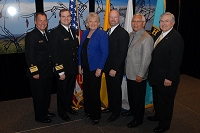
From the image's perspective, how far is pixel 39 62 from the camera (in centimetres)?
263

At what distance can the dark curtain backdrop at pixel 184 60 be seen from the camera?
371 centimetres

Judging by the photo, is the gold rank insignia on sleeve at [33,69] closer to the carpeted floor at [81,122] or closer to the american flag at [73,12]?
the carpeted floor at [81,122]

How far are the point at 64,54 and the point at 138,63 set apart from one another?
998 millimetres

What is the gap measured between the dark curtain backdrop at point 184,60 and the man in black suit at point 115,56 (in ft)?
5.60

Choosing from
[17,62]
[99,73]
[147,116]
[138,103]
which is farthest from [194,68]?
[17,62]

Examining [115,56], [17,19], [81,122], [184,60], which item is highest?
[17,19]

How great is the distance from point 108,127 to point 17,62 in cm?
213

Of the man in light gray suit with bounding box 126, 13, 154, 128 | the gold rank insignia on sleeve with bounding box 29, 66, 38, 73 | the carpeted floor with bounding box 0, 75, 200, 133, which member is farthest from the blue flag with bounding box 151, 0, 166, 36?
the gold rank insignia on sleeve with bounding box 29, 66, 38, 73

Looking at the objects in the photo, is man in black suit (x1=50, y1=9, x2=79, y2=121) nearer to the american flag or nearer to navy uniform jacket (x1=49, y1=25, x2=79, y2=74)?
navy uniform jacket (x1=49, y1=25, x2=79, y2=74)

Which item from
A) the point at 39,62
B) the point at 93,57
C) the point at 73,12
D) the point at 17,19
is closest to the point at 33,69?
the point at 39,62

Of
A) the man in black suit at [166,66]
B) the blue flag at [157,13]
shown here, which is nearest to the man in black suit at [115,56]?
the man in black suit at [166,66]

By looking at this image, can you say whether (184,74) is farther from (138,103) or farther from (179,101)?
(138,103)

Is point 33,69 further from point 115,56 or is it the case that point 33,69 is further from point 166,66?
point 166,66

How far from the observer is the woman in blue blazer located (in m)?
2.55
